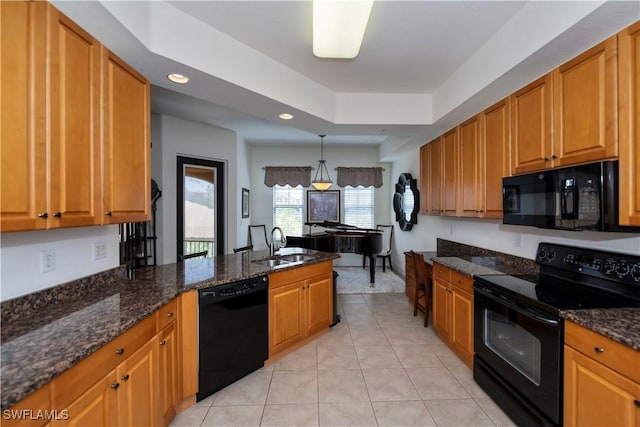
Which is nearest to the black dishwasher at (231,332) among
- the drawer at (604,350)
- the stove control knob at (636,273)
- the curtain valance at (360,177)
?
the drawer at (604,350)

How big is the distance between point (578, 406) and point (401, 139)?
3883 millimetres

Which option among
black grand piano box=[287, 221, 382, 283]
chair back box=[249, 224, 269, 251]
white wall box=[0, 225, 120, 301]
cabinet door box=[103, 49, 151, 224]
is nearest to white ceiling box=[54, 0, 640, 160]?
cabinet door box=[103, 49, 151, 224]

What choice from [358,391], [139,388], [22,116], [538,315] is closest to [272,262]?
[358,391]

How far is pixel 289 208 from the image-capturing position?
6.41 meters

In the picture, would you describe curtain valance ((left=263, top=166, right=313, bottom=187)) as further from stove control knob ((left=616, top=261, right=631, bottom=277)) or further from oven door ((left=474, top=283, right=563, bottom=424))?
stove control knob ((left=616, top=261, right=631, bottom=277))

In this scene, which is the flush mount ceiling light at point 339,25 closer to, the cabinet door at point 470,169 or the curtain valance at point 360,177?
the cabinet door at point 470,169

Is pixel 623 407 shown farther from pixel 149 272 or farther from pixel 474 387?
pixel 149 272

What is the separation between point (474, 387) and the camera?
2.18 metres

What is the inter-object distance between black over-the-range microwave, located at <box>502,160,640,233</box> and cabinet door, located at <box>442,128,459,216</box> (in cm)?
90

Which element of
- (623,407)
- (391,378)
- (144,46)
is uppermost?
(144,46)

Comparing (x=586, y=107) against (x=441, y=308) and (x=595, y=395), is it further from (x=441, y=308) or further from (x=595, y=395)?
(x=441, y=308)

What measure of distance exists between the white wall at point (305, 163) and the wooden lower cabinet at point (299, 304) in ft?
11.3

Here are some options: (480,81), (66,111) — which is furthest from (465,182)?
(66,111)

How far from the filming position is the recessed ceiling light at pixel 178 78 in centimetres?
204
